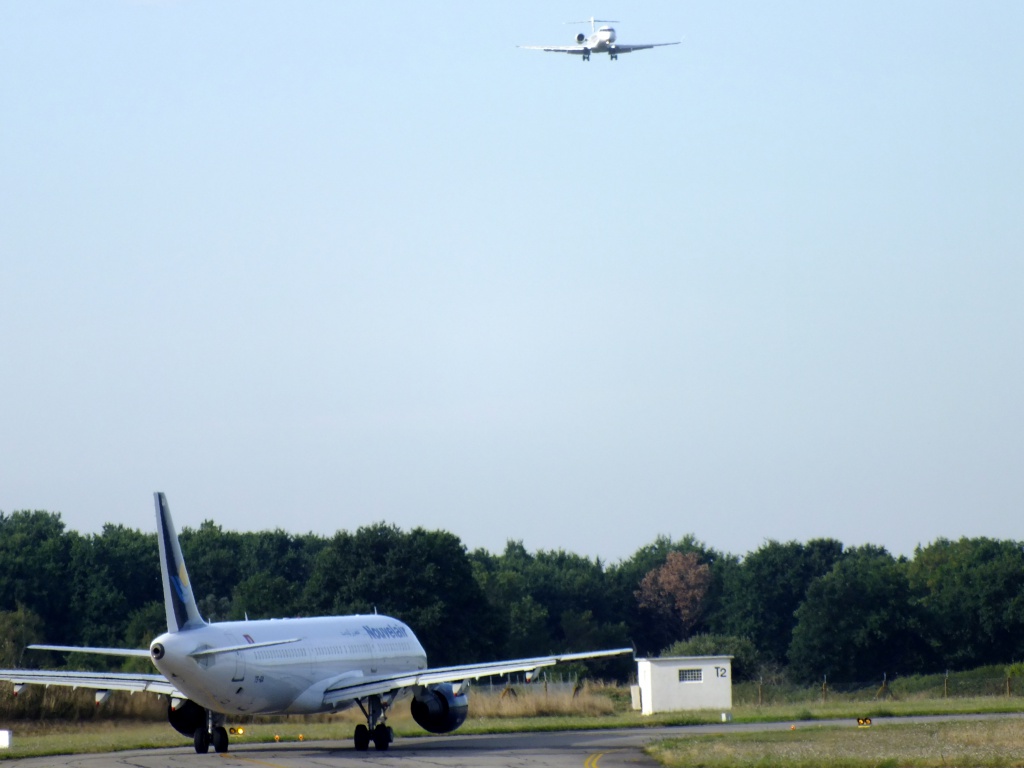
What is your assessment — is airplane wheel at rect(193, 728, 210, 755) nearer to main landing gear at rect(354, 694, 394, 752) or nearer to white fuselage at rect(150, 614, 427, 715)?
white fuselage at rect(150, 614, 427, 715)

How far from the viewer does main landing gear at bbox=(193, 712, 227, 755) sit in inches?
1379

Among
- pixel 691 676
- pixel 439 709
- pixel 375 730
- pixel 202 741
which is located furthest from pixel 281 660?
pixel 691 676

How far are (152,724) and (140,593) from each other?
170 feet

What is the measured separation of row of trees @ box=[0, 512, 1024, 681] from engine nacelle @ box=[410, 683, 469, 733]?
27543mm

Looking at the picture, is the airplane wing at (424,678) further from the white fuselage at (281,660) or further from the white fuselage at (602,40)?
the white fuselage at (602,40)

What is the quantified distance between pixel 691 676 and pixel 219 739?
2069 centimetres

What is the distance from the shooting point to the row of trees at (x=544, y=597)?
7925 cm

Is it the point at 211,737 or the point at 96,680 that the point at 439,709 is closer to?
the point at 211,737

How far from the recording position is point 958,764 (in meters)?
26.3

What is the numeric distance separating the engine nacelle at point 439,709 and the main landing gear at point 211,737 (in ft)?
16.7

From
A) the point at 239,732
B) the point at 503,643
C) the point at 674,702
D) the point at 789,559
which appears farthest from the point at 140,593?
the point at 239,732

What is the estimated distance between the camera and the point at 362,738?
3619 cm

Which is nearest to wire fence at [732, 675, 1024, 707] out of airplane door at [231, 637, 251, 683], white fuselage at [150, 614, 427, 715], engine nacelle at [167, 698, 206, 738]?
white fuselage at [150, 614, 427, 715]

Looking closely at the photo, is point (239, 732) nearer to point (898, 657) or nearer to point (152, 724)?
point (152, 724)
